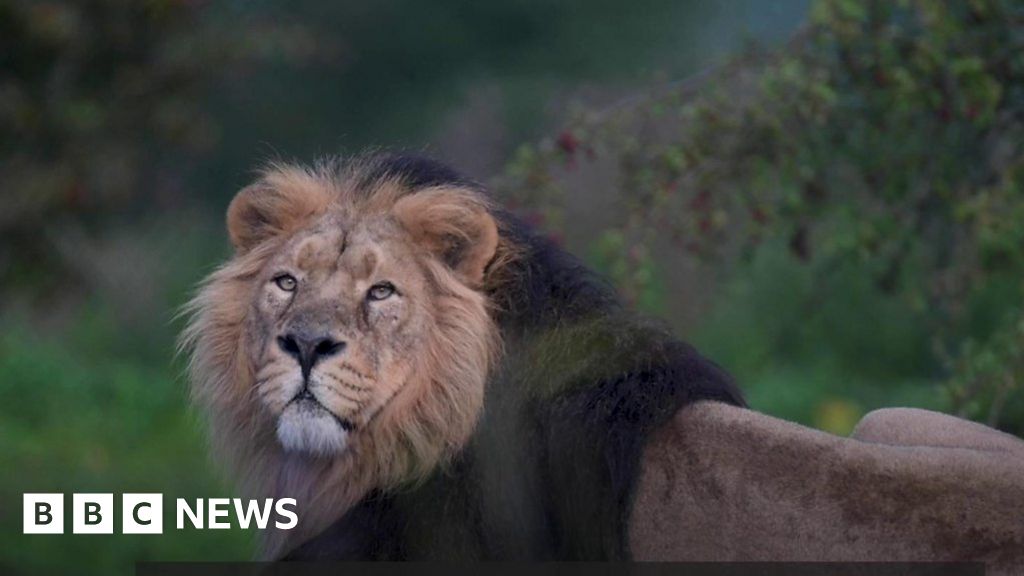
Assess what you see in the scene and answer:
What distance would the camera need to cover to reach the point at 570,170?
7.52 meters

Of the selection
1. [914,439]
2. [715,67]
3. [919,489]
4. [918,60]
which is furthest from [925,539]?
[715,67]

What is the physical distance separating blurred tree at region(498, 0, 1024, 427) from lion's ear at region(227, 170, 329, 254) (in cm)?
203

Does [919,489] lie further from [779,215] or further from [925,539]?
[779,215]

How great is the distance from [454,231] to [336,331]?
504 millimetres

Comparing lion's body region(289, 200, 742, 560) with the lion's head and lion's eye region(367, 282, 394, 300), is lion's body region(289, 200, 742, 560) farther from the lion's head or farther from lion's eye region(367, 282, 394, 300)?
lion's eye region(367, 282, 394, 300)

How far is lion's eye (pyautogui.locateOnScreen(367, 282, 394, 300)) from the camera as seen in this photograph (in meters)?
4.56

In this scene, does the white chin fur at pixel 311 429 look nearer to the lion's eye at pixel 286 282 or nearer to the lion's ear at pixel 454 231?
the lion's eye at pixel 286 282

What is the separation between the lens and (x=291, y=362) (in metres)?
4.47

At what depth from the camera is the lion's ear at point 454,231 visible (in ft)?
15.6

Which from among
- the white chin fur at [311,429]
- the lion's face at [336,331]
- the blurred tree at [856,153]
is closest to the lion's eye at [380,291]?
the lion's face at [336,331]

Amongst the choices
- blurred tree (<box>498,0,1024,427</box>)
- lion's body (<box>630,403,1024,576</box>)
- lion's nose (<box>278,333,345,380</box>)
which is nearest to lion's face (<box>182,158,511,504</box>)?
lion's nose (<box>278,333,345,380</box>)

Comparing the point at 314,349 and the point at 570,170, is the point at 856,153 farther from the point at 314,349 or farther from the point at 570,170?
the point at 314,349

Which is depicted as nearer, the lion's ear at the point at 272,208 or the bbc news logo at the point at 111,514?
the lion's ear at the point at 272,208

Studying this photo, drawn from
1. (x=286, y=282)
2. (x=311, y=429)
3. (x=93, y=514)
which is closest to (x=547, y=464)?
(x=311, y=429)
